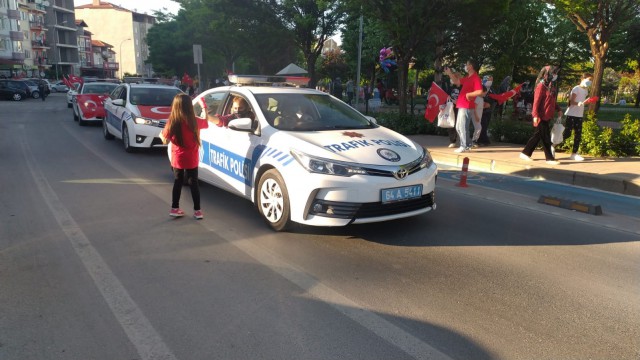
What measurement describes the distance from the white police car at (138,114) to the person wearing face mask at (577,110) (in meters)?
8.19

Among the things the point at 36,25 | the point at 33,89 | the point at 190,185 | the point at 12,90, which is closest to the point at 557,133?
the point at 190,185

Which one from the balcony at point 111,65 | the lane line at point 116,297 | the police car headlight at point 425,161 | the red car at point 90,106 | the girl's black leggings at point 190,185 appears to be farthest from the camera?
the balcony at point 111,65

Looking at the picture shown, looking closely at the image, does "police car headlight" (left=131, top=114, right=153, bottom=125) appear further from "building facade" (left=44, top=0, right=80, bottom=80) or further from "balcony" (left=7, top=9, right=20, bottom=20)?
"building facade" (left=44, top=0, right=80, bottom=80)

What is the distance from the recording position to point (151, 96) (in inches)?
460

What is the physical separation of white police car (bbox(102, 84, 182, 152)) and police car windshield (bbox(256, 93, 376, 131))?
507 cm

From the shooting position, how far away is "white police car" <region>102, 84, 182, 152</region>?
34.8 feet

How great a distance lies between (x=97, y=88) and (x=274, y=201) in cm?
1464

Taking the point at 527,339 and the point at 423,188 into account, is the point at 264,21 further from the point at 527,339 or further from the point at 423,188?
the point at 527,339

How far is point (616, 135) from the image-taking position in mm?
10320

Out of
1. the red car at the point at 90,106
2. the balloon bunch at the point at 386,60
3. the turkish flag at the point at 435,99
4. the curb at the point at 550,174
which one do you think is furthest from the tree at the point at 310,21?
the curb at the point at 550,174

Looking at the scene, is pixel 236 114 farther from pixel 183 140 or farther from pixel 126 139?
pixel 126 139

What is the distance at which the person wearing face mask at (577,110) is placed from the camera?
9430 mm

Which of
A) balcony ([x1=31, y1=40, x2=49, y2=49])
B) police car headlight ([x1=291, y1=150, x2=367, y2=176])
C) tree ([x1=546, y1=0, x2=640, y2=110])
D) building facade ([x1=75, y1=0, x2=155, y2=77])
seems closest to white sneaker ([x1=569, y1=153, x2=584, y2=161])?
tree ([x1=546, y1=0, x2=640, y2=110])

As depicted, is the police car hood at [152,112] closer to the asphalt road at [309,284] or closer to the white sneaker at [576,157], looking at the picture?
the asphalt road at [309,284]
